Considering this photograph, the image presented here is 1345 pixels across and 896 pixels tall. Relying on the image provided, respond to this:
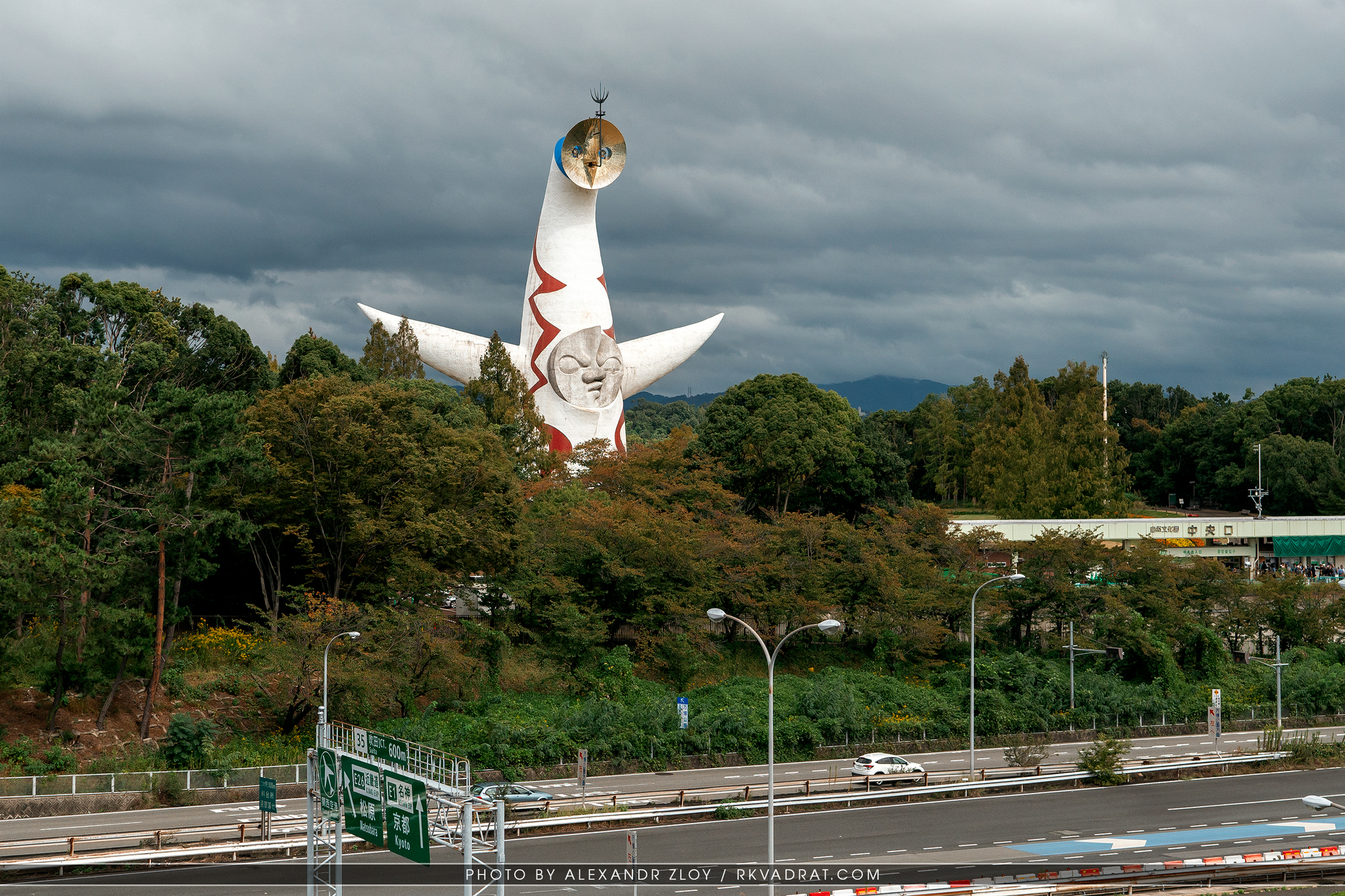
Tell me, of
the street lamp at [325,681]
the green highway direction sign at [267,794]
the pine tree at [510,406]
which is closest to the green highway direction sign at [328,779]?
A: the green highway direction sign at [267,794]

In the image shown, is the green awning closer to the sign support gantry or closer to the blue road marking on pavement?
the blue road marking on pavement

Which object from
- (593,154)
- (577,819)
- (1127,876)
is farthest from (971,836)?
(593,154)

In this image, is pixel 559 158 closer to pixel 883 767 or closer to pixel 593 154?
pixel 593 154

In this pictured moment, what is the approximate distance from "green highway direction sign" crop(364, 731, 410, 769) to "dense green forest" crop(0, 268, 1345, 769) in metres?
16.8

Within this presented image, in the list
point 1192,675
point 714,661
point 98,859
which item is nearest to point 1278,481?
point 1192,675

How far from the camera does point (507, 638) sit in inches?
1640

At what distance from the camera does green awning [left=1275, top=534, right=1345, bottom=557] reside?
73750 mm

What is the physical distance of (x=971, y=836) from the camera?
2852 cm

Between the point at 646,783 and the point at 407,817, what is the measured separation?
19.2m

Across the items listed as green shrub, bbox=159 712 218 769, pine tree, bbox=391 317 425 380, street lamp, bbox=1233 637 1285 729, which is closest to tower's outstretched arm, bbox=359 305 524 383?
pine tree, bbox=391 317 425 380

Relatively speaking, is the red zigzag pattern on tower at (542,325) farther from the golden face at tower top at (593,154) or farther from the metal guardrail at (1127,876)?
the metal guardrail at (1127,876)

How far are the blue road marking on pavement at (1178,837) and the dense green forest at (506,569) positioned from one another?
491 inches

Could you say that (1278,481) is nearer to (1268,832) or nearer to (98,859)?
(1268,832)

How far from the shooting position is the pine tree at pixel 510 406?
5291 cm
